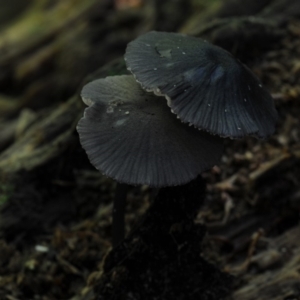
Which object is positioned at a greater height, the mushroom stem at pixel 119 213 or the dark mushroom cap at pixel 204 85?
the dark mushroom cap at pixel 204 85

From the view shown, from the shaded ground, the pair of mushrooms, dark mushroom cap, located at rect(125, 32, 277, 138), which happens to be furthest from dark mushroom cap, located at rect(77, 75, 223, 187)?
the shaded ground

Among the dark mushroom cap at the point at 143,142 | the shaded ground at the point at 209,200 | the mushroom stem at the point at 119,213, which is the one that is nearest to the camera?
the dark mushroom cap at the point at 143,142

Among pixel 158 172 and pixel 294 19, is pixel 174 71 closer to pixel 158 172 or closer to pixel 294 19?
pixel 158 172

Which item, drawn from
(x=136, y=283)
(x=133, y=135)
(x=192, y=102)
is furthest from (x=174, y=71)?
(x=136, y=283)

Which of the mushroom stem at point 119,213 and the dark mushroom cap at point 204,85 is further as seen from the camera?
the mushroom stem at point 119,213

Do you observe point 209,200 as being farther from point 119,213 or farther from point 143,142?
point 143,142

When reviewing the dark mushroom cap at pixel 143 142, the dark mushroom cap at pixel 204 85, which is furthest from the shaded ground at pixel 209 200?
the dark mushroom cap at pixel 204 85

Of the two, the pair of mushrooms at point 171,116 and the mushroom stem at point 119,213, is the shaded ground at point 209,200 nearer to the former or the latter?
the mushroom stem at point 119,213

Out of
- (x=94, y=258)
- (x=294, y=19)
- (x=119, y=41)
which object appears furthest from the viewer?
(x=119, y=41)
